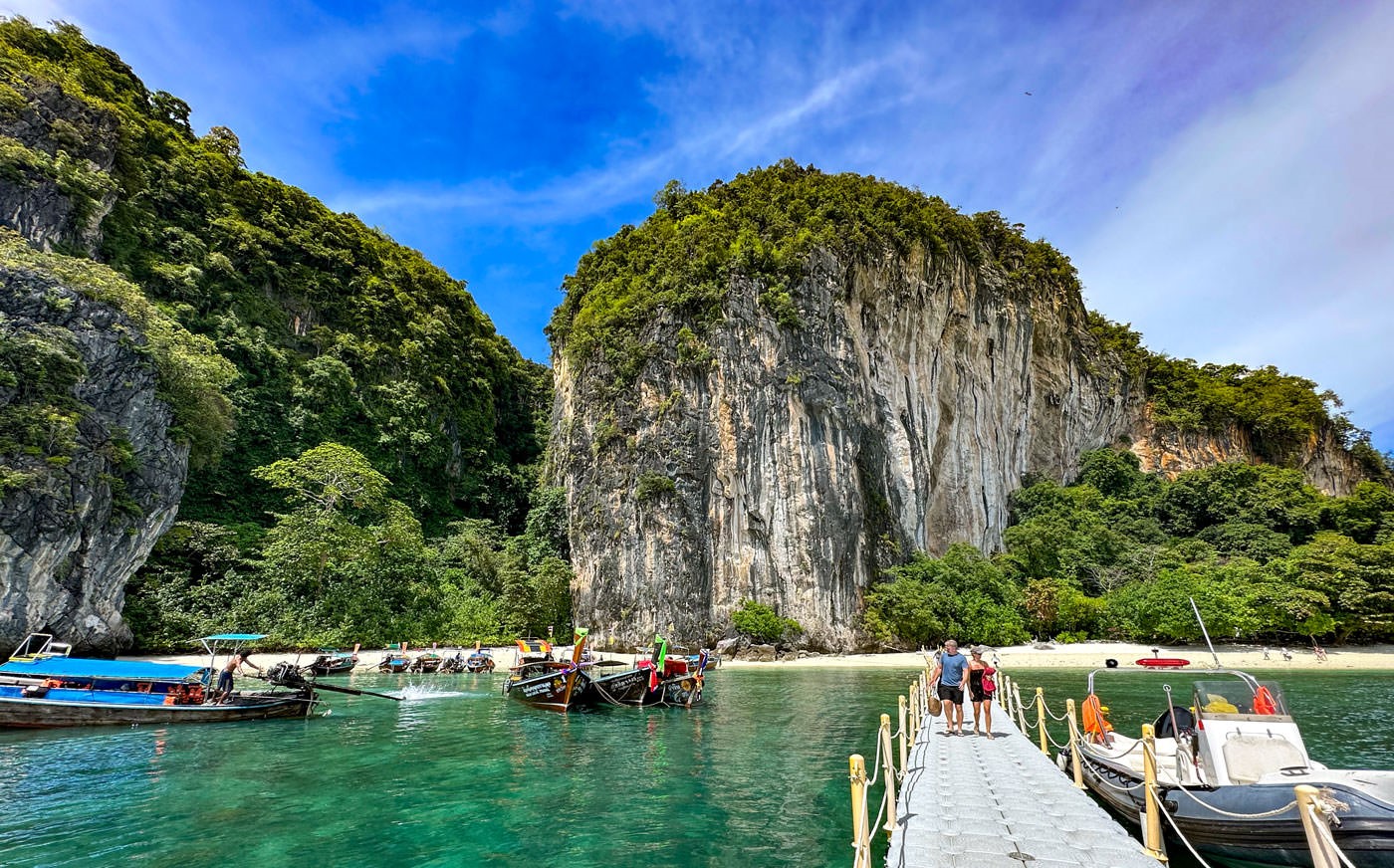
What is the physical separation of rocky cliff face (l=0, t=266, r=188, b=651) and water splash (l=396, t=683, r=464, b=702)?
42.4ft

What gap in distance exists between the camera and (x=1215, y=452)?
63.1 meters

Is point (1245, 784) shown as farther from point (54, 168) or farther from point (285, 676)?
point (54, 168)

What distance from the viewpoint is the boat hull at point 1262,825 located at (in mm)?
5445

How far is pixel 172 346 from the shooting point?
32375mm

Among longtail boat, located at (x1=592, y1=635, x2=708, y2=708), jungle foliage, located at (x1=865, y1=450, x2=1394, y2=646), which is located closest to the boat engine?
longtail boat, located at (x1=592, y1=635, x2=708, y2=708)

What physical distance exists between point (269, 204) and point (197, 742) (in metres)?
49.0

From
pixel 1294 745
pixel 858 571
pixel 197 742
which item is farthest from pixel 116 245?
pixel 1294 745

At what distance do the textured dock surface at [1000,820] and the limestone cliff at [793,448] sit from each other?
31669 mm

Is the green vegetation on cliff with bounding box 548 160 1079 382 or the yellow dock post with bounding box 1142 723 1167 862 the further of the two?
the green vegetation on cliff with bounding box 548 160 1079 382

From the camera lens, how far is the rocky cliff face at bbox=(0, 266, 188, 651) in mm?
23625

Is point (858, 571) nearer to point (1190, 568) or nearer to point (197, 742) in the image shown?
point (1190, 568)

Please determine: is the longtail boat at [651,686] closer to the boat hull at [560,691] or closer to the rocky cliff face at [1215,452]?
the boat hull at [560,691]

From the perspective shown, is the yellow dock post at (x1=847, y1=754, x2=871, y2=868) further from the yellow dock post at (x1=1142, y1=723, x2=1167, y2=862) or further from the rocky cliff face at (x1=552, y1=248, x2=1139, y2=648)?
the rocky cliff face at (x1=552, y1=248, x2=1139, y2=648)

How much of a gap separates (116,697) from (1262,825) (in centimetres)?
2401
